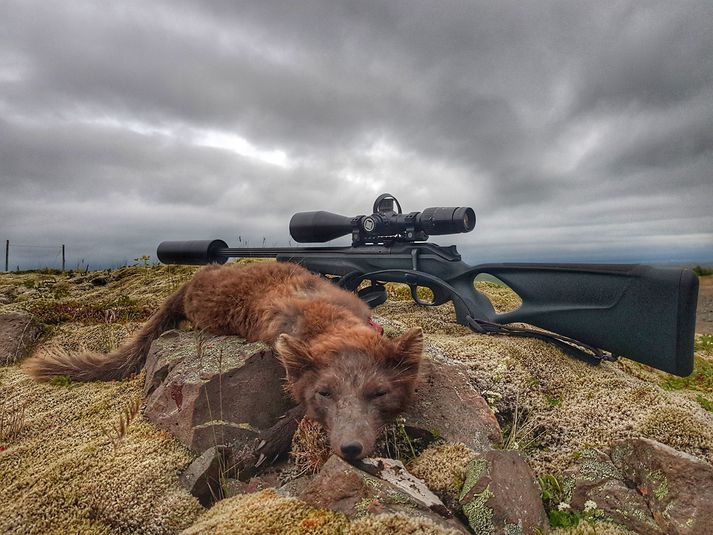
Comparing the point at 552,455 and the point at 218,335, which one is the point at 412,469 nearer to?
the point at 552,455

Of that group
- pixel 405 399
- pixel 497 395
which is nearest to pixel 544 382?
pixel 497 395

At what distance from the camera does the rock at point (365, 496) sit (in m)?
2.69

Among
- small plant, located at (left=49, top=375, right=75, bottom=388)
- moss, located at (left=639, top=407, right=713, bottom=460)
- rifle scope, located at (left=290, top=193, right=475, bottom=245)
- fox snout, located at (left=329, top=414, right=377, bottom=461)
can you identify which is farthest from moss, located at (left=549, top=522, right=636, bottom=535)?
small plant, located at (left=49, top=375, right=75, bottom=388)

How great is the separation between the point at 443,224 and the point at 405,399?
3.29m

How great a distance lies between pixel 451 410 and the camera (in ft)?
13.6

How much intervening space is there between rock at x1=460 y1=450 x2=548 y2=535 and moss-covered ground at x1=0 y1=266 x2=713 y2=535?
0.21 m

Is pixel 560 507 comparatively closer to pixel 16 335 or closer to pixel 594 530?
pixel 594 530

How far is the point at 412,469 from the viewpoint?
357 cm

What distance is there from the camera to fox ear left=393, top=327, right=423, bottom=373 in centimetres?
387

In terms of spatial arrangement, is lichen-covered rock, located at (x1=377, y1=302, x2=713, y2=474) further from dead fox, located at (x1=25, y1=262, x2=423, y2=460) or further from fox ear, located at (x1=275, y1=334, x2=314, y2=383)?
fox ear, located at (x1=275, y1=334, x2=314, y2=383)

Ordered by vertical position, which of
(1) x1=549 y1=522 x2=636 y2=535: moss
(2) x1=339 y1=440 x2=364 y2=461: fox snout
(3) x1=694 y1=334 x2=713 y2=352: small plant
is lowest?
(3) x1=694 y1=334 x2=713 y2=352: small plant

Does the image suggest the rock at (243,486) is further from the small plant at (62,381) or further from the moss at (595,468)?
the small plant at (62,381)

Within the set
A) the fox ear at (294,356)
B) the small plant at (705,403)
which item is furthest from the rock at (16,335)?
the small plant at (705,403)

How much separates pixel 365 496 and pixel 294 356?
1.45 meters
